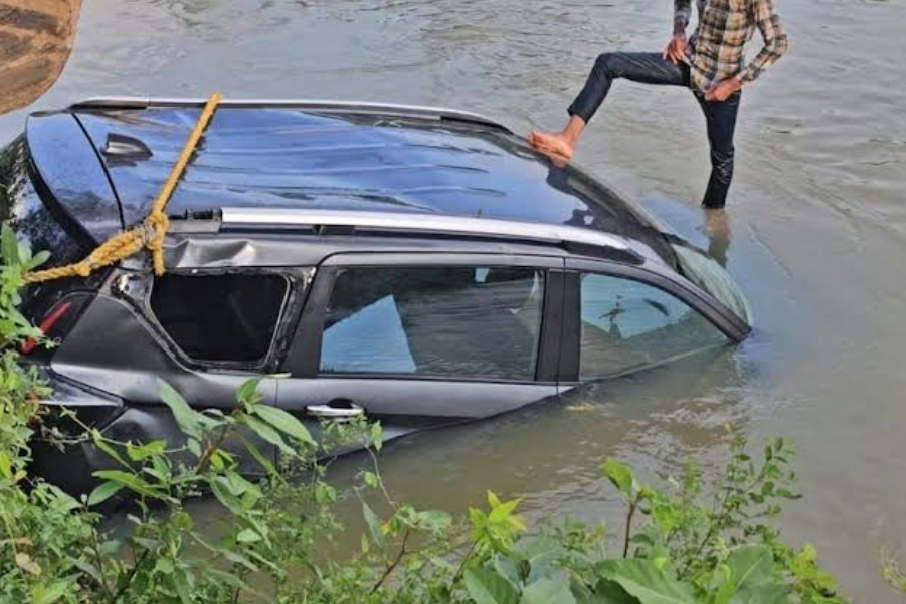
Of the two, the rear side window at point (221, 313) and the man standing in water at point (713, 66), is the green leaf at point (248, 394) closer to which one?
the rear side window at point (221, 313)

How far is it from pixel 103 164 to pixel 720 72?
4379 millimetres

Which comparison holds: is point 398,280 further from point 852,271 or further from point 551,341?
point 852,271

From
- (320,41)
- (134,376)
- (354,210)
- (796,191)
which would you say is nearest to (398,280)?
(354,210)

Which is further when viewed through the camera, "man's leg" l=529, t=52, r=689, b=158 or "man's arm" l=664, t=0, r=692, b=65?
"man's arm" l=664, t=0, r=692, b=65

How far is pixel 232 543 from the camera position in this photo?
8.64ft

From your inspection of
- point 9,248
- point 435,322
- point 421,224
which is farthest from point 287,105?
point 9,248

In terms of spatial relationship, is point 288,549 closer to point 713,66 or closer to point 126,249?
point 126,249

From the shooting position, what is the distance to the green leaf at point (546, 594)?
A: 83.8 inches

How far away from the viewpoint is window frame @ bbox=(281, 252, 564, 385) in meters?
4.30

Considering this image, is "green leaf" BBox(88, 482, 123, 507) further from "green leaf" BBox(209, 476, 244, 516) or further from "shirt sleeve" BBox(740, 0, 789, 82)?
"shirt sleeve" BBox(740, 0, 789, 82)

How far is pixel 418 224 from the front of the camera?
4.43 m

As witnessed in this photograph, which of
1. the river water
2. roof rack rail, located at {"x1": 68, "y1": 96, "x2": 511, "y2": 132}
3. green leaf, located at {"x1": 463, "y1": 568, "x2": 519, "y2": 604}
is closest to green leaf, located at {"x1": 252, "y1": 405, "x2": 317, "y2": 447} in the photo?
green leaf, located at {"x1": 463, "y1": 568, "x2": 519, "y2": 604}

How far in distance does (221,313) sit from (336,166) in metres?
0.87

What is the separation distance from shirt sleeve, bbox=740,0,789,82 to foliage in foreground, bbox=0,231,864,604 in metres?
4.66
